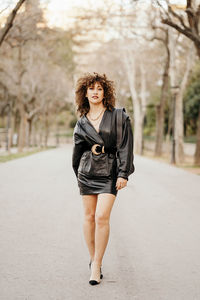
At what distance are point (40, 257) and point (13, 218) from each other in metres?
2.65

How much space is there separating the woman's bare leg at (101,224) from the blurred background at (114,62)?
513 inches

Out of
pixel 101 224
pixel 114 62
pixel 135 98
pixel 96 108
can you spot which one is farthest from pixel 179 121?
pixel 101 224

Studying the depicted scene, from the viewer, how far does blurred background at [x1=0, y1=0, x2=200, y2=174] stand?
910 inches

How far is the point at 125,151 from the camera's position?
13.8 feet

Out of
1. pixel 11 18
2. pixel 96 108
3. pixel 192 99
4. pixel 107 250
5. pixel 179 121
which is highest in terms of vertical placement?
pixel 11 18

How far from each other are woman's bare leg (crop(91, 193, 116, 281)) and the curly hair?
32.4 inches

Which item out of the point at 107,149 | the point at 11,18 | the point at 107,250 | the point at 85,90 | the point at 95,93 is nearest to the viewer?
the point at 107,149

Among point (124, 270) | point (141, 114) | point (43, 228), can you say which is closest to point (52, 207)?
point (43, 228)

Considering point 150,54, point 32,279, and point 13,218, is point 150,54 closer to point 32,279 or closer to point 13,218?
point 13,218

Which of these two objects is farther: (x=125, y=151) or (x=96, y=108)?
(x=96, y=108)

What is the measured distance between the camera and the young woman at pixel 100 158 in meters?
4.19

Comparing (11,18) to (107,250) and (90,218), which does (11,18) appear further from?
(90,218)

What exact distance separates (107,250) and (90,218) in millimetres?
1297

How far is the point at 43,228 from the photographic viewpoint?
6820mm
